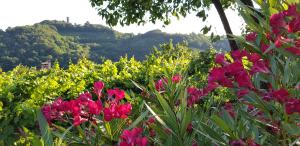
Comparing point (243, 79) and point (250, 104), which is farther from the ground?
point (243, 79)

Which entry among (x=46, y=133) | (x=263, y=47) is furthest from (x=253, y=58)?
(x=46, y=133)

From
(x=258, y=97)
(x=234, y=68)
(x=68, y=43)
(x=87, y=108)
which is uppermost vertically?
(x=234, y=68)

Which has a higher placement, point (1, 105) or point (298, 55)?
point (298, 55)

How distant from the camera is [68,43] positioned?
98125mm

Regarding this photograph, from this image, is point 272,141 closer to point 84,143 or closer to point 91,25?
point 84,143

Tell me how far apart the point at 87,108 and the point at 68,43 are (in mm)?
97819

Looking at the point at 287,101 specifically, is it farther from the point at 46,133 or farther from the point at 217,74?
the point at 46,133

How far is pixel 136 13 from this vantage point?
39.3 feet

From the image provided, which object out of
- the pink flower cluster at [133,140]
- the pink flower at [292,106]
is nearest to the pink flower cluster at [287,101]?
the pink flower at [292,106]

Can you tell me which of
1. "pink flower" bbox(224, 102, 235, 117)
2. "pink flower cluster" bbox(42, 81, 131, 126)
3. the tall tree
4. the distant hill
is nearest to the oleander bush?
"pink flower cluster" bbox(42, 81, 131, 126)

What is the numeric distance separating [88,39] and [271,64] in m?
114

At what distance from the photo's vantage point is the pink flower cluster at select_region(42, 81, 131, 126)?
186 centimetres

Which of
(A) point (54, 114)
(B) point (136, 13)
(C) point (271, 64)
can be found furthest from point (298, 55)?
(B) point (136, 13)

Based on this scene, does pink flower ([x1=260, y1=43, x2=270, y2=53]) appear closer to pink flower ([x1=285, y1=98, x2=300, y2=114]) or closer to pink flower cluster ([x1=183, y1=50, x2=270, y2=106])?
pink flower cluster ([x1=183, y1=50, x2=270, y2=106])
